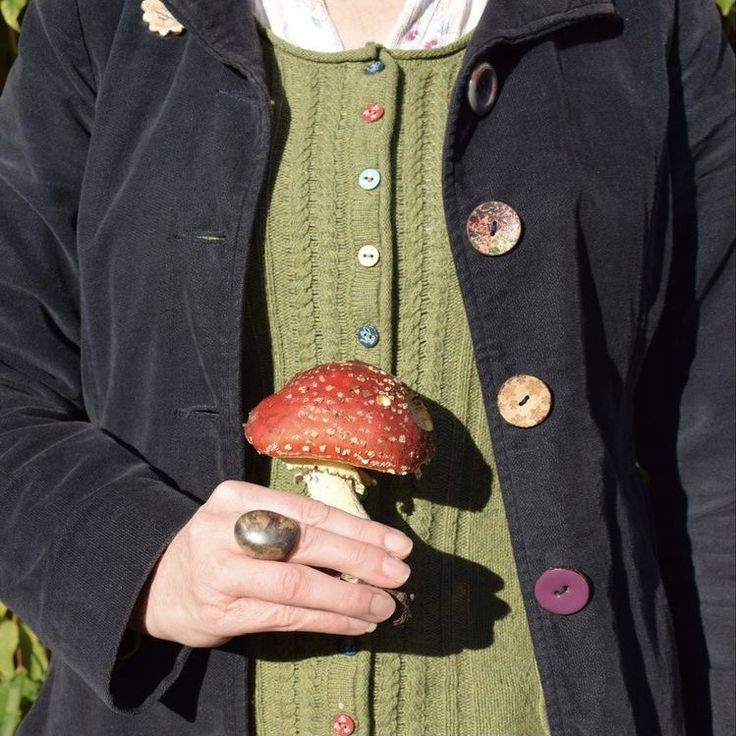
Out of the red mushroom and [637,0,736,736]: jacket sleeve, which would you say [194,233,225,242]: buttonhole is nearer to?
the red mushroom

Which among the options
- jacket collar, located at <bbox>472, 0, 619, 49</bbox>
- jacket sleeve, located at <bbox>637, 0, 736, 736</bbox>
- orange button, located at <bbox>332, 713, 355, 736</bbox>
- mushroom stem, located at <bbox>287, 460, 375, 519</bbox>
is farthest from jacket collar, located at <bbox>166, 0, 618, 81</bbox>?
orange button, located at <bbox>332, 713, 355, 736</bbox>

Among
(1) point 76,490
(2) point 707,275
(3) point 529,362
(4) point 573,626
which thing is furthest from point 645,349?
(1) point 76,490

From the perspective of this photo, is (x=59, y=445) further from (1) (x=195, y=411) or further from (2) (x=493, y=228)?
(2) (x=493, y=228)

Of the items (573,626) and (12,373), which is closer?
(573,626)

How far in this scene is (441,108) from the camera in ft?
4.64

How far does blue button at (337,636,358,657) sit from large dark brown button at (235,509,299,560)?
0.28 metres

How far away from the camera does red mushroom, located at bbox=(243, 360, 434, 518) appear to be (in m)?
1.24

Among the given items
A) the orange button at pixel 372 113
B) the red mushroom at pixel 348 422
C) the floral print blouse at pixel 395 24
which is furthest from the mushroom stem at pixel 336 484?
the floral print blouse at pixel 395 24

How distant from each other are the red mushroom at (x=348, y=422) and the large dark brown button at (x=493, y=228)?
8.5 inches

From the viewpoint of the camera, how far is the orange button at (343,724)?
1380 mm

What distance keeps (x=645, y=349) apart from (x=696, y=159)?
1.00ft

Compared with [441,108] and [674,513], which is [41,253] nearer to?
[441,108]

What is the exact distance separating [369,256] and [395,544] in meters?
0.39

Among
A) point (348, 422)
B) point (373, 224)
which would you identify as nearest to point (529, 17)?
point (373, 224)
